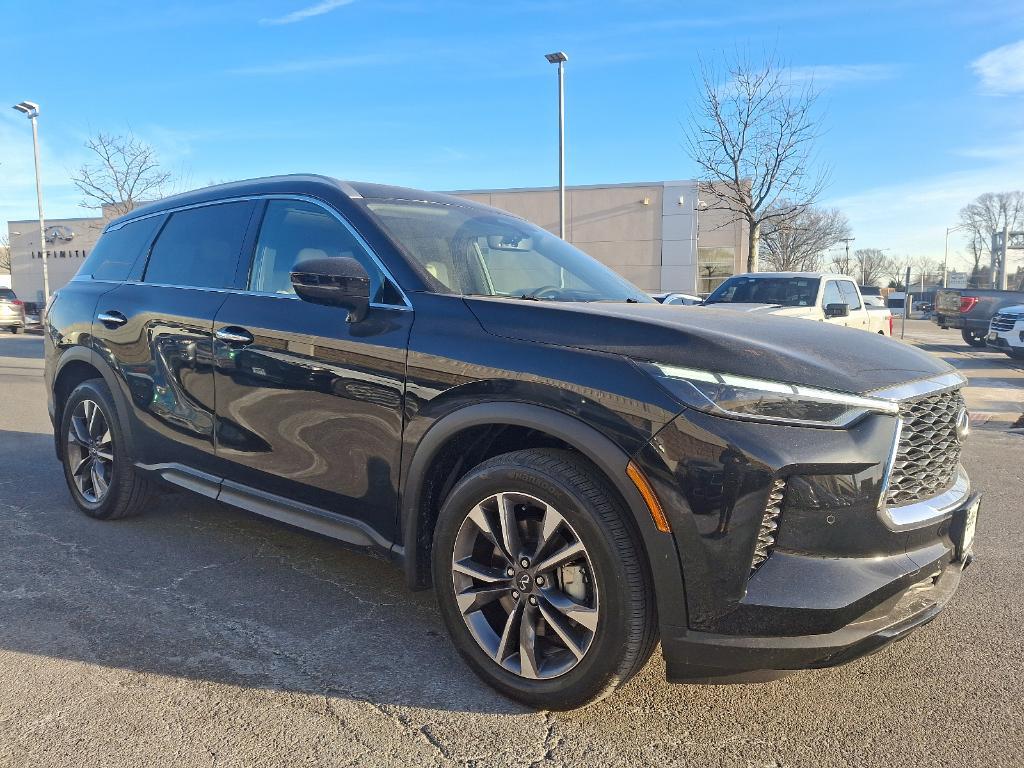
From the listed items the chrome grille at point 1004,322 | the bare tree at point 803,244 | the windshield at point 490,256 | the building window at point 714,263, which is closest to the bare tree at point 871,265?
the bare tree at point 803,244

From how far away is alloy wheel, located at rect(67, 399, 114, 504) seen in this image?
4.49 m

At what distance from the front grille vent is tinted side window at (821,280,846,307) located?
1049 cm

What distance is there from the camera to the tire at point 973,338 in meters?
21.7

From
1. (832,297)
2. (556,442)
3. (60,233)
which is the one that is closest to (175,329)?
(556,442)

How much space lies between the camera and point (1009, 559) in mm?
4055

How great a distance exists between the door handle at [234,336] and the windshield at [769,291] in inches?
385

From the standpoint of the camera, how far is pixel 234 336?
3475 millimetres

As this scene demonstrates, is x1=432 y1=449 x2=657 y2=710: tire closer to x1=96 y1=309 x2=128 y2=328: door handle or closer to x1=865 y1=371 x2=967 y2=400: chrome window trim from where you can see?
x1=865 y1=371 x2=967 y2=400: chrome window trim

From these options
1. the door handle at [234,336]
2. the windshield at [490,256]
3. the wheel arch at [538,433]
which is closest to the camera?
the wheel arch at [538,433]

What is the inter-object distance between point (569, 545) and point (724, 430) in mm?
623

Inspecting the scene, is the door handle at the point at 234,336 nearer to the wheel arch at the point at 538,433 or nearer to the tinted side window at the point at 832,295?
the wheel arch at the point at 538,433

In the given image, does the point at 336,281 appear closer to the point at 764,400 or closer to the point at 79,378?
Answer: the point at 764,400

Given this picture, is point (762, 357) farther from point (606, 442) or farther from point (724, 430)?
point (606, 442)

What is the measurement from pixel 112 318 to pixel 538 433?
9.48ft
